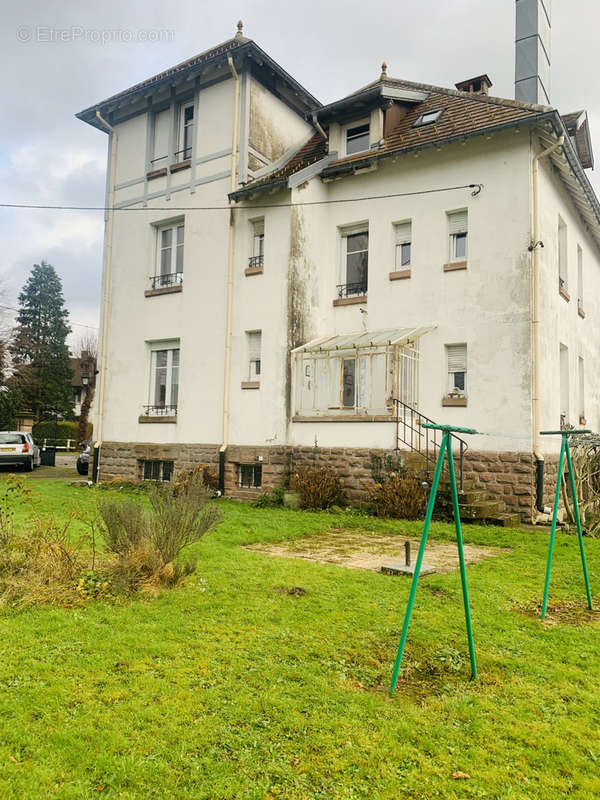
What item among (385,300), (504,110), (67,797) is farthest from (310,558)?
(504,110)

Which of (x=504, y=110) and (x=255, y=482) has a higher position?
(x=504, y=110)

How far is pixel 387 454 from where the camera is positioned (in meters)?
13.0

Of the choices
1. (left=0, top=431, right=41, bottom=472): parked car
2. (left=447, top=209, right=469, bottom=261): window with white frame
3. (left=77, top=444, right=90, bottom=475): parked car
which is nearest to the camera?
(left=447, top=209, right=469, bottom=261): window with white frame

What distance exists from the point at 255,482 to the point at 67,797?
12.5 m

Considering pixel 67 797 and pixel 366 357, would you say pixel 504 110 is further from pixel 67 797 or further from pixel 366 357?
pixel 67 797

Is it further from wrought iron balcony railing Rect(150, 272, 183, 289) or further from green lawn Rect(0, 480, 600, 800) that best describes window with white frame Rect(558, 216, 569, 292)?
green lawn Rect(0, 480, 600, 800)

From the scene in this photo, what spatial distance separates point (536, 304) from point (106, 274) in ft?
40.7

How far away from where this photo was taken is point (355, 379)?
14.5m

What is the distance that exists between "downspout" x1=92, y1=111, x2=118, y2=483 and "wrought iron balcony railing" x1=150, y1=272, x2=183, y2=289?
1780mm

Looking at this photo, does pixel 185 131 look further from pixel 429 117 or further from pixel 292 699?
pixel 292 699

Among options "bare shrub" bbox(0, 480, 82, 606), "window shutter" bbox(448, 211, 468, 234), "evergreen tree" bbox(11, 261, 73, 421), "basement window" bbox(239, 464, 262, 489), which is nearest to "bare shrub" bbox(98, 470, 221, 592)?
"bare shrub" bbox(0, 480, 82, 606)

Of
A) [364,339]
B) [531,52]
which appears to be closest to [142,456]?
[364,339]

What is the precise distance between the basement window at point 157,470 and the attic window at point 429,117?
428 inches

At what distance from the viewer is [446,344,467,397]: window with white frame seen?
13367mm
